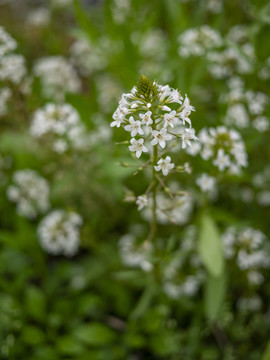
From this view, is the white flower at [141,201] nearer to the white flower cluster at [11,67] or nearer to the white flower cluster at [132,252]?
the white flower cluster at [132,252]

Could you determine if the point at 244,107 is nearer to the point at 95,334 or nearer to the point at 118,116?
the point at 118,116

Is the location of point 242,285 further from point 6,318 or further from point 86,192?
point 6,318

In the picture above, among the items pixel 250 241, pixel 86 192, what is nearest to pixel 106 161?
pixel 86 192

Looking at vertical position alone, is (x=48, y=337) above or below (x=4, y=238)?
below

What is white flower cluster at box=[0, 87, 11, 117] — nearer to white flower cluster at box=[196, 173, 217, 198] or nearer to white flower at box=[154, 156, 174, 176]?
white flower cluster at box=[196, 173, 217, 198]

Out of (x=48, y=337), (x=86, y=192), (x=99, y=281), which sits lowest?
(x=48, y=337)
